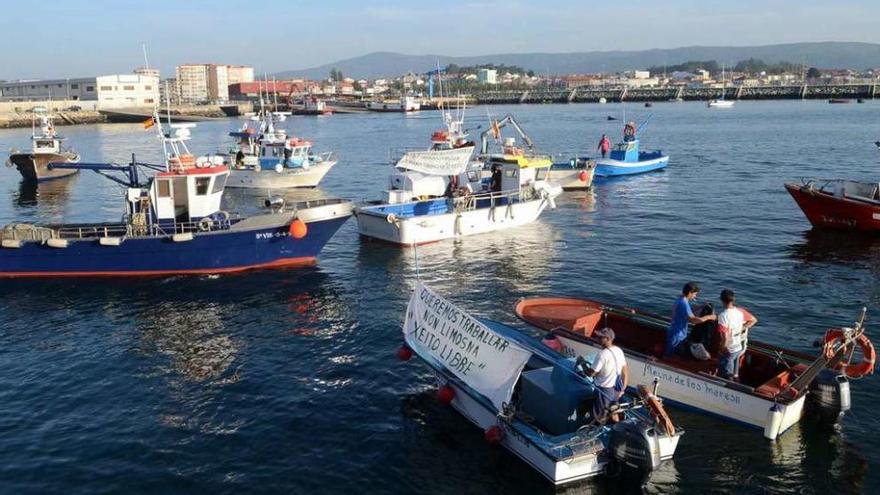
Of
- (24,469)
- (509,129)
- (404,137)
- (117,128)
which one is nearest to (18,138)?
(117,128)

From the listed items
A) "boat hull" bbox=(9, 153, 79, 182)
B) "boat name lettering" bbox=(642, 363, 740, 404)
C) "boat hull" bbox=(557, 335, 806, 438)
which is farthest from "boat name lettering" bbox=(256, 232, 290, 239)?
"boat hull" bbox=(9, 153, 79, 182)

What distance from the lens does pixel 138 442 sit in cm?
1573

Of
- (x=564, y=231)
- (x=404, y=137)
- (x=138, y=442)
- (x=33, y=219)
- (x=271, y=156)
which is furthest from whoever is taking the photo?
(x=404, y=137)

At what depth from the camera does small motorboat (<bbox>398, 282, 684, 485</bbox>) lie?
43.1ft

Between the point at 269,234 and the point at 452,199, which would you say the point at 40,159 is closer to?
the point at 269,234

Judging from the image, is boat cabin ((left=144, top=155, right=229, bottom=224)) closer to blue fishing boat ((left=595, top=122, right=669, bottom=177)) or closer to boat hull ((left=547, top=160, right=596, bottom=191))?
boat hull ((left=547, top=160, right=596, bottom=191))

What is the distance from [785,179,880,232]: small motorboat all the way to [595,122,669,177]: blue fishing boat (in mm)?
22712

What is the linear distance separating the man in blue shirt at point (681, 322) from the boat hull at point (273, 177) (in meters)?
42.4

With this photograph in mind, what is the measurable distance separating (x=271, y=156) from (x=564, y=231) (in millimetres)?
27733

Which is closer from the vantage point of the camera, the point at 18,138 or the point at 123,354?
the point at 123,354

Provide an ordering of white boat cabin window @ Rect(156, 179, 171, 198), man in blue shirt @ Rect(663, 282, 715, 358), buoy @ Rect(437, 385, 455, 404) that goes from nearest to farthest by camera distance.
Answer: buoy @ Rect(437, 385, 455, 404)
man in blue shirt @ Rect(663, 282, 715, 358)
white boat cabin window @ Rect(156, 179, 171, 198)

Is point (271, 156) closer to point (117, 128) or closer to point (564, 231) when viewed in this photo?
point (564, 231)

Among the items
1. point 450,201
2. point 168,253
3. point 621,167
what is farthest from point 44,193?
point 621,167

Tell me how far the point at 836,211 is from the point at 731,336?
23.7 m
